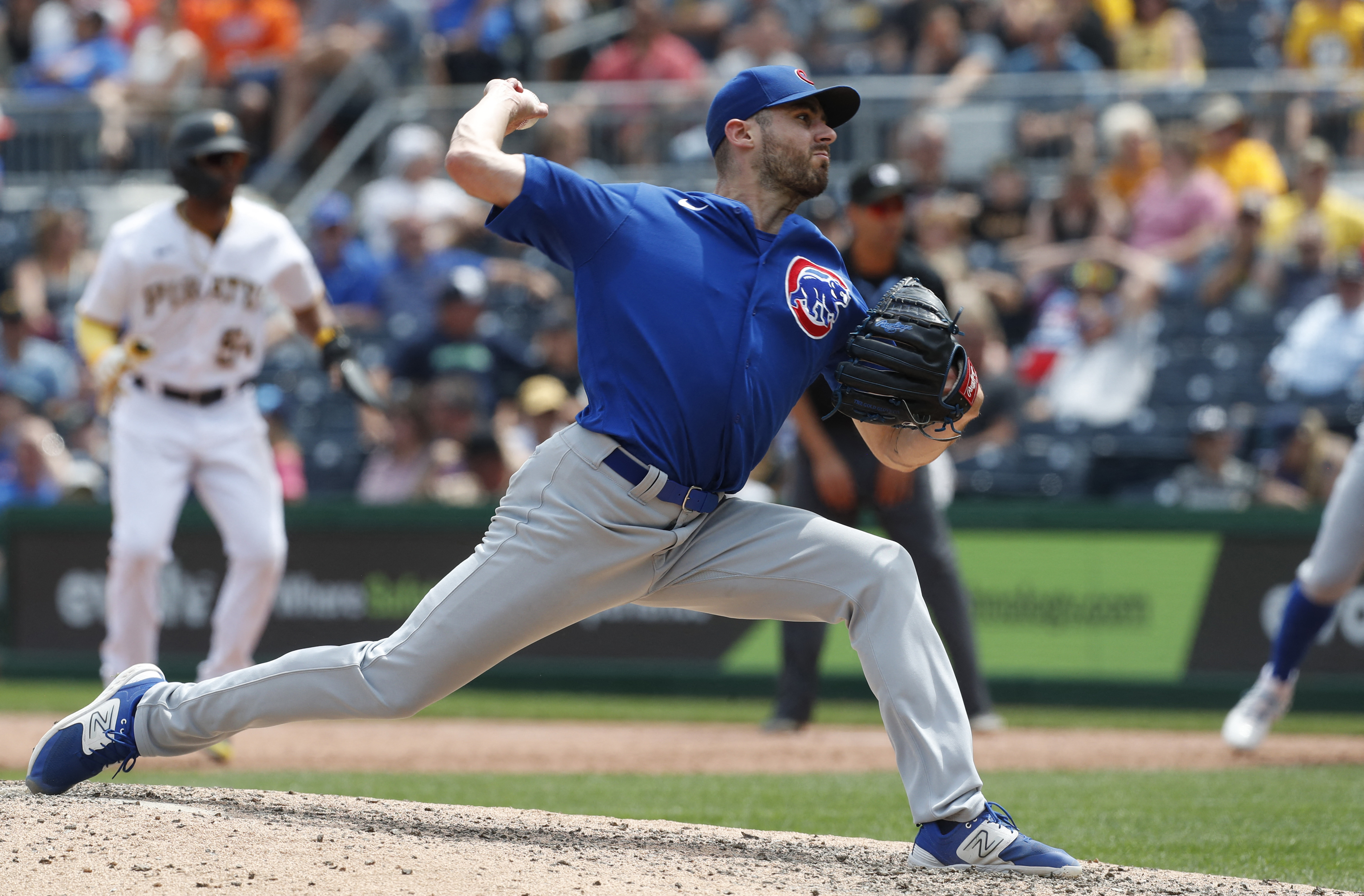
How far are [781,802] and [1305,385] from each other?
5.90 metres

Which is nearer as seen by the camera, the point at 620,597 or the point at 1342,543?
the point at 620,597

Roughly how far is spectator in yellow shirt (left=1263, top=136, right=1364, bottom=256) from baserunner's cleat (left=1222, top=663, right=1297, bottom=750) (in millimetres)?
4977

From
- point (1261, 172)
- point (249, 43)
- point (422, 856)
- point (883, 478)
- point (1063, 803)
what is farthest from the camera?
point (249, 43)

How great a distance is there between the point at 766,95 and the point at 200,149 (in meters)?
3.07

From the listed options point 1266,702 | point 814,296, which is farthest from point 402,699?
point 1266,702

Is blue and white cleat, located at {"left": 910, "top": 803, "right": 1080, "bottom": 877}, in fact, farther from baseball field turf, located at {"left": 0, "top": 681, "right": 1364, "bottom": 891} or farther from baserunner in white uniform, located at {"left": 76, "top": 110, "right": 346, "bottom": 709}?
baserunner in white uniform, located at {"left": 76, "top": 110, "right": 346, "bottom": 709}

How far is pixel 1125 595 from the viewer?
8984 mm

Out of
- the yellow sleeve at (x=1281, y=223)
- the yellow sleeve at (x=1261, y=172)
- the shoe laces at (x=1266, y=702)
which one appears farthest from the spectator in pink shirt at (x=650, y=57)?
the shoe laces at (x=1266, y=702)

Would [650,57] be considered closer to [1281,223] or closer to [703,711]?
[1281,223]

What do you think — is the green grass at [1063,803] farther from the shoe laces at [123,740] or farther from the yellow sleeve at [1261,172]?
the yellow sleeve at [1261,172]

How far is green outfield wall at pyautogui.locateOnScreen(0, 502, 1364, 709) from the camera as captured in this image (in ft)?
28.9

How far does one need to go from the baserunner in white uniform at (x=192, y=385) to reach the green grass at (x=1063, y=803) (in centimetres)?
75

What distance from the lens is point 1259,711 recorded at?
6684 millimetres

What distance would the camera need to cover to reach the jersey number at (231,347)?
657 centimetres
